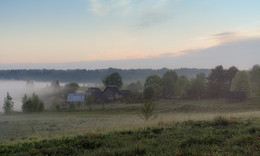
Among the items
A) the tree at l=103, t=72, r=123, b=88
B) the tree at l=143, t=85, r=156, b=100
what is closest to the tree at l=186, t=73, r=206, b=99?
the tree at l=143, t=85, r=156, b=100

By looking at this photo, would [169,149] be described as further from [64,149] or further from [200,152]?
[64,149]

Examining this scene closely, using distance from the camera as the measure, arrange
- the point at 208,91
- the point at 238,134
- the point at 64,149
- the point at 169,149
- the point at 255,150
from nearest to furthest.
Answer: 1. the point at 255,150
2. the point at 169,149
3. the point at 64,149
4. the point at 238,134
5. the point at 208,91

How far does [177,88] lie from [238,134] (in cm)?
7435

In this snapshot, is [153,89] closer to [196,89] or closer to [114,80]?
[196,89]

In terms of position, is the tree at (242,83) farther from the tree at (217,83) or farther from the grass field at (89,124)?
the grass field at (89,124)

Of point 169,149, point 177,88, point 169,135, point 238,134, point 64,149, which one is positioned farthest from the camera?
point 177,88

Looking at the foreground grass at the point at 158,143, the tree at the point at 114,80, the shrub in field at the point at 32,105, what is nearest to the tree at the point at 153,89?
the tree at the point at 114,80

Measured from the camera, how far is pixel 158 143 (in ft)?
25.6

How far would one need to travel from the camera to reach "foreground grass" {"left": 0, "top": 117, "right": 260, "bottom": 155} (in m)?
6.77

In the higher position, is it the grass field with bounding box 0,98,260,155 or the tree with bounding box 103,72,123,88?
the tree with bounding box 103,72,123,88

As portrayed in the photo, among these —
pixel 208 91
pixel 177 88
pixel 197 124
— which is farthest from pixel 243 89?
pixel 197 124

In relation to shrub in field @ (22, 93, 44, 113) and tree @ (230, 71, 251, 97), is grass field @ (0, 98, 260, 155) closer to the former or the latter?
shrub in field @ (22, 93, 44, 113)

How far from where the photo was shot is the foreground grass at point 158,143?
22.2 feet

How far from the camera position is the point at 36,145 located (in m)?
8.70
